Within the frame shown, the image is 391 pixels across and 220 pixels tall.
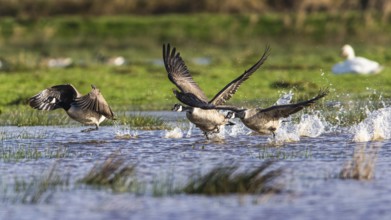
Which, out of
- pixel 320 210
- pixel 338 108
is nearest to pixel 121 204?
pixel 320 210

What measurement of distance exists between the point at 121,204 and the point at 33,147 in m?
4.95

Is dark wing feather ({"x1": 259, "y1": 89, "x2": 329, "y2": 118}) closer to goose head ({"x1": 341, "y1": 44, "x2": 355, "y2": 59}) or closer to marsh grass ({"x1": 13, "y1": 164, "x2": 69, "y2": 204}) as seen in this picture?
marsh grass ({"x1": 13, "y1": 164, "x2": 69, "y2": 204})

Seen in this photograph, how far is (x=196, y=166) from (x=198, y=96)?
328 centimetres

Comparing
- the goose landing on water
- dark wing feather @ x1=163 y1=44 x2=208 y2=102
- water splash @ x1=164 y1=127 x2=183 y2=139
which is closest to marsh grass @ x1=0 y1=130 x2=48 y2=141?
water splash @ x1=164 y1=127 x2=183 y2=139

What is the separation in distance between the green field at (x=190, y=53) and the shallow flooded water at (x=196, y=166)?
15.7ft

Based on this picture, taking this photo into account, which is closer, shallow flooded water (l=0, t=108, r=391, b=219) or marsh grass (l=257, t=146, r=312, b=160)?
shallow flooded water (l=0, t=108, r=391, b=219)

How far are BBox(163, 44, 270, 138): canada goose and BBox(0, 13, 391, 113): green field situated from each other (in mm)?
4755

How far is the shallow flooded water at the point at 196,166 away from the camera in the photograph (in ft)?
29.7

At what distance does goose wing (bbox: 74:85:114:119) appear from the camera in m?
14.9

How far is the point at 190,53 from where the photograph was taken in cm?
3647

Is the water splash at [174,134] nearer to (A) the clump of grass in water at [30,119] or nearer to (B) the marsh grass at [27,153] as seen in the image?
(B) the marsh grass at [27,153]

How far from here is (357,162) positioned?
34.8 feet

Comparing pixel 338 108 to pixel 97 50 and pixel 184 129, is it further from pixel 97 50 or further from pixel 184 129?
pixel 97 50

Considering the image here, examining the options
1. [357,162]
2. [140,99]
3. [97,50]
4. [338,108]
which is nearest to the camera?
[357,162]
